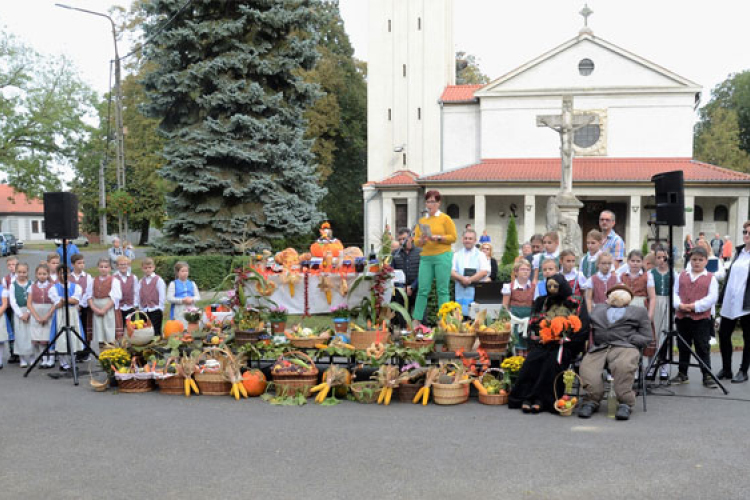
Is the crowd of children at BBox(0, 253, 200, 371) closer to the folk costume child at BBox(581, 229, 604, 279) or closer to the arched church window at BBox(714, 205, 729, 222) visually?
the folk costume child at BBox(581, 229, 604, 279)

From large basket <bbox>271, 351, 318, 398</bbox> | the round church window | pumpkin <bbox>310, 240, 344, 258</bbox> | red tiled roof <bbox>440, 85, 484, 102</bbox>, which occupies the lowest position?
large basket <bbox>271, 351, 318, 398</bbox>

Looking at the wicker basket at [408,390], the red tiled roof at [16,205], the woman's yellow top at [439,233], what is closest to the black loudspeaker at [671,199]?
the woman's yellow top at [439,233]

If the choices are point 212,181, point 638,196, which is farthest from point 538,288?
point 638,196

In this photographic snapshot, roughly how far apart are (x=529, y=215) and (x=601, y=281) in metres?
25.6

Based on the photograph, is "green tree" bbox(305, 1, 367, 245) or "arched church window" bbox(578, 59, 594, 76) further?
"green tree" bbox(305, 1, 367, 245)

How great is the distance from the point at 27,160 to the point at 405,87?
22.6m

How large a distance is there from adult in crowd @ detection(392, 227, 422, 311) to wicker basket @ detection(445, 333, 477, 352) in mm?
2328

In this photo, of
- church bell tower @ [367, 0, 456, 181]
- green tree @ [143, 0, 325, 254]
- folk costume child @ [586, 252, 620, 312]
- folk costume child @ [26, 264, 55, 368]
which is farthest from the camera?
church bell tower @ [367, 0, 456, 181]

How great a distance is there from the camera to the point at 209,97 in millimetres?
19891

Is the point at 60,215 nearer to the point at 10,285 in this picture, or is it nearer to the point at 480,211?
the point at 10,285

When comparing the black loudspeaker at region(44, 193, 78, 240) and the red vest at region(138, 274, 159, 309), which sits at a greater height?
the black loudspeaker at region(44, 193, 78, 240)

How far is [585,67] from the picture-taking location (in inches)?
1426

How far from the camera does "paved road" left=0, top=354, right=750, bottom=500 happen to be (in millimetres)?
5090

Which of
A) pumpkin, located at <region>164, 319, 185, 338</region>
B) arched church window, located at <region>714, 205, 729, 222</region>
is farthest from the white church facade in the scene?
pumpkin, located at <region>164, 319, 185, 338</region>
